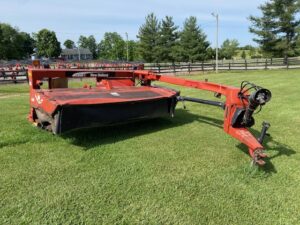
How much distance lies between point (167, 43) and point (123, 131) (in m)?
41.8

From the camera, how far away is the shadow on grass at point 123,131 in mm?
4688

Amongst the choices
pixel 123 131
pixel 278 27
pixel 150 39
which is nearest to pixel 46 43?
pixel 150 39

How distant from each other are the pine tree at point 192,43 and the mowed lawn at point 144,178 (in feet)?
131

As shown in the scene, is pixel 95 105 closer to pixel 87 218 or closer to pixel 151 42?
pixel 87 218

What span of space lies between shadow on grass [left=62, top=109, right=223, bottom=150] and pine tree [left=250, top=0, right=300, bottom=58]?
3222 cm

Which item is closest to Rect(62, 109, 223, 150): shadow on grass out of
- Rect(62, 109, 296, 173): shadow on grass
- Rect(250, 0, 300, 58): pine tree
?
Rect(62, 109, 296, 173): shadow on grass

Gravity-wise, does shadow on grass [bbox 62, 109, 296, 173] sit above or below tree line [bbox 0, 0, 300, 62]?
below

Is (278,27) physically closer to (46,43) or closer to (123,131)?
(123,131)

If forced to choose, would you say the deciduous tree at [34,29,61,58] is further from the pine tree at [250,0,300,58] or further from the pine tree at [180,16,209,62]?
the pine tree at [250,0,300,58]

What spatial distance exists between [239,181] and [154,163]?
1079 mm

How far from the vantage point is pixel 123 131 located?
528 cm

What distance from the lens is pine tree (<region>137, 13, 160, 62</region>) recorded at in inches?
1777

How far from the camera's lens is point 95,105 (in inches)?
174

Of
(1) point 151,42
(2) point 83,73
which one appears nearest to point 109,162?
(2) point 83,73
